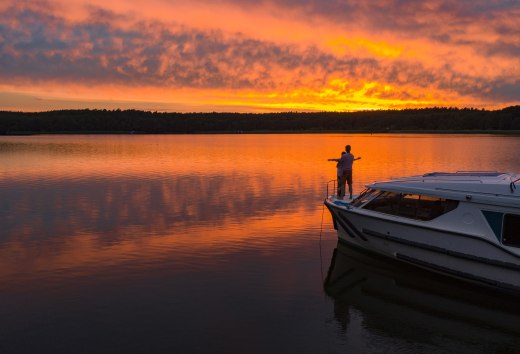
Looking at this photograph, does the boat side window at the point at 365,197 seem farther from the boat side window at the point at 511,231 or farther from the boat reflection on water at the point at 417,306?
the boat side window at the point at 511,231

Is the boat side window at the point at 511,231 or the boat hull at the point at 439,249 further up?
the boat side window at the point at 511,231

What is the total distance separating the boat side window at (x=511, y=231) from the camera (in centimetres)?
1311

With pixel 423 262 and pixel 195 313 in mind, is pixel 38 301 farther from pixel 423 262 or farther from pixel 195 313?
pixel 423 262

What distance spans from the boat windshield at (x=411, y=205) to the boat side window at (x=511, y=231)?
1.41m

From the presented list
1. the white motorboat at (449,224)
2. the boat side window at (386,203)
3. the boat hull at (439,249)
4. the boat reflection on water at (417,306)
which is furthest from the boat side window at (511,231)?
the boat side window at (386,203)

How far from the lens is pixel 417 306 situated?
1293cm

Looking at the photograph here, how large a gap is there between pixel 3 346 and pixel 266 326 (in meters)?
5.38

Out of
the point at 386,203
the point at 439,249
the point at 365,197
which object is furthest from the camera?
the point at 365,197

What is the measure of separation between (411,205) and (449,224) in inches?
56.0

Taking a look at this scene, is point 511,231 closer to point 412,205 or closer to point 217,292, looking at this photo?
point 412,205

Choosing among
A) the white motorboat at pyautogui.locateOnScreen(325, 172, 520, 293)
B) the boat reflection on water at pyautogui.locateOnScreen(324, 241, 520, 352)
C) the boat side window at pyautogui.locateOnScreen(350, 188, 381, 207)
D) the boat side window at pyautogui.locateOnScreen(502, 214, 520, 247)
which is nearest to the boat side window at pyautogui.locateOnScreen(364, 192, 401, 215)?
the white motorboat at pyautogui.locateOnScreen(325, 172, 520, 293)

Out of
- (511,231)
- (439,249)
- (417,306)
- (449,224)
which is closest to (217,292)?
(417,306)

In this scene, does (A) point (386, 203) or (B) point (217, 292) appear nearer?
(B) point (217, 292)

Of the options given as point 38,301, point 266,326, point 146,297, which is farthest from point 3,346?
point 266,326
